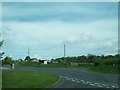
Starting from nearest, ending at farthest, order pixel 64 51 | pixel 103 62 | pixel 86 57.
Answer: pixel 103 62, pixel 64 51, pixel 86 57

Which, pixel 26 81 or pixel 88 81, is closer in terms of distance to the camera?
pixel 26 81

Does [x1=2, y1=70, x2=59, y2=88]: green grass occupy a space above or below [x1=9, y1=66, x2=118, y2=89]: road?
above

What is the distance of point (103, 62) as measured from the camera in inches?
3051

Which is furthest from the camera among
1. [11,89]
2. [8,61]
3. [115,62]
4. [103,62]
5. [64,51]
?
[64,51]

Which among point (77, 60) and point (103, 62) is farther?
point (77, 60)

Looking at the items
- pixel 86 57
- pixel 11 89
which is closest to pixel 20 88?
pixel 11 89

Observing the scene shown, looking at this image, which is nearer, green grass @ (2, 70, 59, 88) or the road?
green grass @ (2, 70, 59, 88)

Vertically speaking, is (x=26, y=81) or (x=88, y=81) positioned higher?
(x=26, y=81)

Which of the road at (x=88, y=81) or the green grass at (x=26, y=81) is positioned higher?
the green grass at (x=26, y=81)

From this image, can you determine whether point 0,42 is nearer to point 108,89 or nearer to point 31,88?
point 31,88

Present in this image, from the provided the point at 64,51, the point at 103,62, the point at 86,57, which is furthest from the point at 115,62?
the point at 86,57

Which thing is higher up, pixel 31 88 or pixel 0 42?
pixel 0 42

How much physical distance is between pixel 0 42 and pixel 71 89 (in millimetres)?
5380

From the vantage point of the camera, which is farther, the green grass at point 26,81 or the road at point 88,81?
the road at point 88,81
